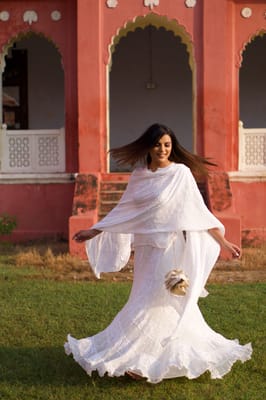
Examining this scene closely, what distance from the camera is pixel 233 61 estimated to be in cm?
1049

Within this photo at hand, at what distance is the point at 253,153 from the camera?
34.9 feet

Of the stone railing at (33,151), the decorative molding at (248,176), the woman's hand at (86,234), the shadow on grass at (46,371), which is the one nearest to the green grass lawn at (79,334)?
the shadow on grass at (46,371)

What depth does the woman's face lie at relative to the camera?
14.0 ft

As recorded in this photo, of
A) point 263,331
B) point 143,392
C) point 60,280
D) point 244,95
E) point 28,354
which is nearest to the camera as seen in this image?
point 143,392

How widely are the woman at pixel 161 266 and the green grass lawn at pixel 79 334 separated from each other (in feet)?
0.50

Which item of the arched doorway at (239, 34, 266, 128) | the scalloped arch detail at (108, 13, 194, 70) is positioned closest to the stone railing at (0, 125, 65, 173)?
the scalloped arch detail at (108, 13, 194, 70)

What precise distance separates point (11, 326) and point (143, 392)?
2.03 metres

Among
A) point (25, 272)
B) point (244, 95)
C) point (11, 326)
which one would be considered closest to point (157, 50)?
point (244, 95)

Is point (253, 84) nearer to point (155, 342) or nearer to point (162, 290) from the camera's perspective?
point (162, 290)

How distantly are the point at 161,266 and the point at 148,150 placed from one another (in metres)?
0.82

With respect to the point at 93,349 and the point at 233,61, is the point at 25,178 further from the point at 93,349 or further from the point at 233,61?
the point at 93,349

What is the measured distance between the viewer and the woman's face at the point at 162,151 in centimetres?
427

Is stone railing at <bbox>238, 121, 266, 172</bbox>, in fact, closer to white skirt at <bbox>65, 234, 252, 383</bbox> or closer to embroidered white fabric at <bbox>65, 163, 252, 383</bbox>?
embroidered white fabric at <bbox>65, 163, 252, 383</bbox>

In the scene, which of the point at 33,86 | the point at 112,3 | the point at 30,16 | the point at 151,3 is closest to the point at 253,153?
the point at 151,3
